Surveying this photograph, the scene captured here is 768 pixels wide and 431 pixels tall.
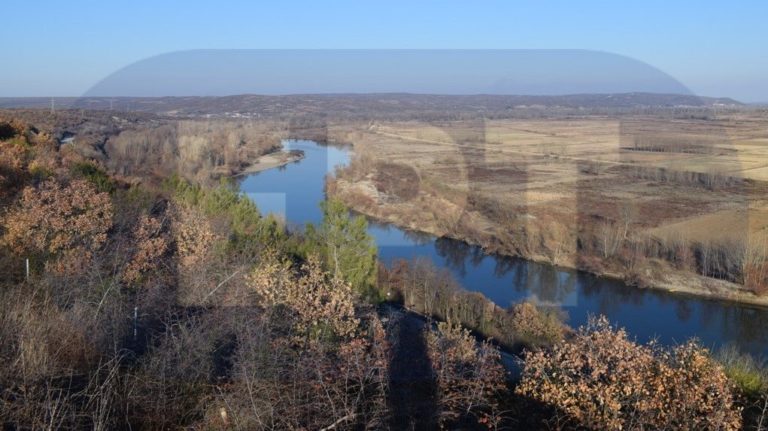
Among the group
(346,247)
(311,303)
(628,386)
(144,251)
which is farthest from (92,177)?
(628,386)

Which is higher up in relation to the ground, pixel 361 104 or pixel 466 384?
pixel 361 104

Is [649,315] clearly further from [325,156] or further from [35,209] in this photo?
[325,156]

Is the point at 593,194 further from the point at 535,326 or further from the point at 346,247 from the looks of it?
the point at 346,247

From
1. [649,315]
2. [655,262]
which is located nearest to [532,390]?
[649,315]

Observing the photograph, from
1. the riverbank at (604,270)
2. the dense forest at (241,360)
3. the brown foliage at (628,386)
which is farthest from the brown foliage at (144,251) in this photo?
the riverbank at (604,270)

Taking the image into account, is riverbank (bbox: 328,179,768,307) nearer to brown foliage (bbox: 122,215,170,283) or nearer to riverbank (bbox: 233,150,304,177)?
riverbank (bbox: 233,150,304,177)

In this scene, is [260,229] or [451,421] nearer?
[451,421]

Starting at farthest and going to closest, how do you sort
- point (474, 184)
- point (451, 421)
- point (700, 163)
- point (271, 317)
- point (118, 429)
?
point (700, 163), point (474, 184), point (271, 317), point (451, 421), point (118, 429)
